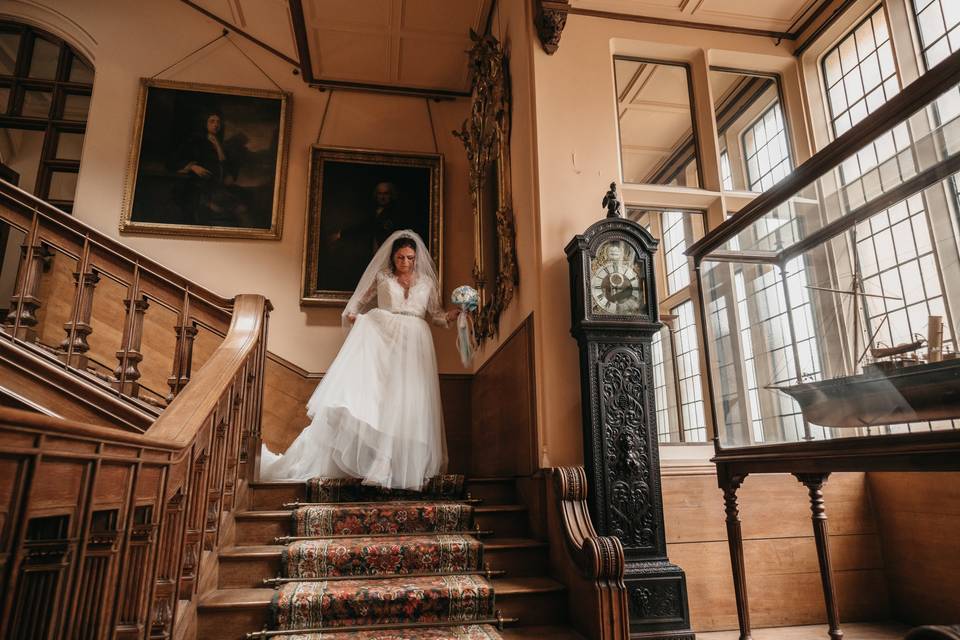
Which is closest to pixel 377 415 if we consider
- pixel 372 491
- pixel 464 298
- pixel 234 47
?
pixel 372 491

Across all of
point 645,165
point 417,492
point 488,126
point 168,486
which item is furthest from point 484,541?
point 488,126

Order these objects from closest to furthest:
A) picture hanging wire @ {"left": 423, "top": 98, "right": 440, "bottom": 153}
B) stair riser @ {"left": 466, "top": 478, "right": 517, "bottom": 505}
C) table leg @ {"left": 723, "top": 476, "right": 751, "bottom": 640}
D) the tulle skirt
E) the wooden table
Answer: the wooden table < table leg @ {"left": 723, "top": 476, "right": 751, "bottom": 640} < the tulle skirt < stair riser @ {"left": 466, "top": 478, "right": 517, "bottom": 505} < picture hanging wire @ {"left": 423, "top": 98, "right": 440, "bottom": 153}

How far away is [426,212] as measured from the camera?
643 centimetres

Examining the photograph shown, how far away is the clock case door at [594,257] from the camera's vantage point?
133 inches

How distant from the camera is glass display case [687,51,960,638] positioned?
5.82 ft

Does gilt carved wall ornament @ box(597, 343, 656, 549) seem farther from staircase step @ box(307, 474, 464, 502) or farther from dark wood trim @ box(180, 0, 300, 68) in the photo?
dark wood trim @ box(180, 0, 300, 68)

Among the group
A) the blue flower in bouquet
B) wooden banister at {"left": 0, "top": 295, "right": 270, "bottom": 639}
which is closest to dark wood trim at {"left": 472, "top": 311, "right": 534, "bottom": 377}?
the blue flower in bouquet

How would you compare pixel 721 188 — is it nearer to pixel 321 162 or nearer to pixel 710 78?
pixel 710 78

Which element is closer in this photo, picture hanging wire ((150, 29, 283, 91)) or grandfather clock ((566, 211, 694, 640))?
grandfather clock ((566, 211, 694, 640))

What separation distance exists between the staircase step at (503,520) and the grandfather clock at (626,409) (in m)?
0.61

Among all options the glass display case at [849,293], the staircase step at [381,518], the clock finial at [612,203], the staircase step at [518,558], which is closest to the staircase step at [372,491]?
the staircase step at [381,518]

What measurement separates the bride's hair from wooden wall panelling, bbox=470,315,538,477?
3.53 ft

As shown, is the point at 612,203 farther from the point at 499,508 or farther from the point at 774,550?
the point at 774,550

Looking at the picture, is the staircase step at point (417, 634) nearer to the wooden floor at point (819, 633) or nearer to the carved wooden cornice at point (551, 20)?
the wooden floor at point (819, 633)
